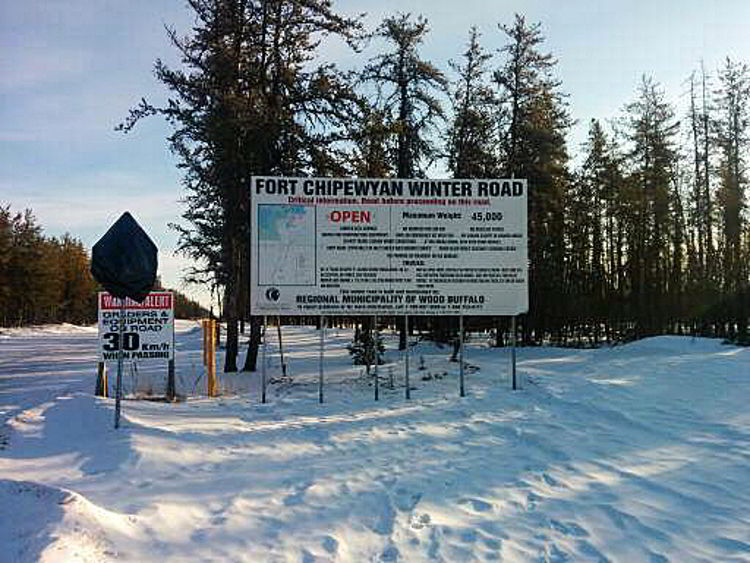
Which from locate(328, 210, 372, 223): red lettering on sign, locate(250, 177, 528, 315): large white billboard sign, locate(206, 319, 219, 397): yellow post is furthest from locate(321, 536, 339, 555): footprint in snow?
locate(206, 319, 219, 397): yellow post

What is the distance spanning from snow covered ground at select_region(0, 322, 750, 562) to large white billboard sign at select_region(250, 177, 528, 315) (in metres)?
2.00

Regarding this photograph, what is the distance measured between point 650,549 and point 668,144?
32977 millimetres

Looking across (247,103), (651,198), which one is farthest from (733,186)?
(247,103)

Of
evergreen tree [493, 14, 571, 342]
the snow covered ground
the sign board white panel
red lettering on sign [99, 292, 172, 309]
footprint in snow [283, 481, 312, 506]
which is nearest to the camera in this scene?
the snow covered ground

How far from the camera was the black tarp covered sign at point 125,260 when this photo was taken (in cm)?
936

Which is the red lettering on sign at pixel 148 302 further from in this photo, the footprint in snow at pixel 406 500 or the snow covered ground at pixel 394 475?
the footprint in snow at pixel 406 500

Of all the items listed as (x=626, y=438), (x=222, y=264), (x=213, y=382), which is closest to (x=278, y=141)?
(x=222, y=264)

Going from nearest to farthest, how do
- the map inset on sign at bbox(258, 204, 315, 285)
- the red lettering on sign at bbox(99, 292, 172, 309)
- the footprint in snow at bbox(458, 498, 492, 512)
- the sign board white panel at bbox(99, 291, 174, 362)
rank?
the footprint in snow at bbox(458, 498, 492, 512) → the map inset on sign at bbox(258, 204, 315, 285) → the sign board white panel at bbox(99, 291, 174, 362) → the red lettering on sign at bbox(99, 292, 172, 309)

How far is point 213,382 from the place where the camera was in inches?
562

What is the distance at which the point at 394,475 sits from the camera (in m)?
7.22

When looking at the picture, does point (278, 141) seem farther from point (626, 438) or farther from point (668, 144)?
point (668, 144)

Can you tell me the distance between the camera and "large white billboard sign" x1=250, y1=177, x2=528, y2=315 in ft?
41.4

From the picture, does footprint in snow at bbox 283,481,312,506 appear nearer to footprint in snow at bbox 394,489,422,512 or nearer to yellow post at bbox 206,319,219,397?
footprint in snow at bbox 394,489,422,512

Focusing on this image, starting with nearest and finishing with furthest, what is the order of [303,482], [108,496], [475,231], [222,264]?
1. [108,496]
2. [303,482]
3. [475,231]
4. [222,264]
